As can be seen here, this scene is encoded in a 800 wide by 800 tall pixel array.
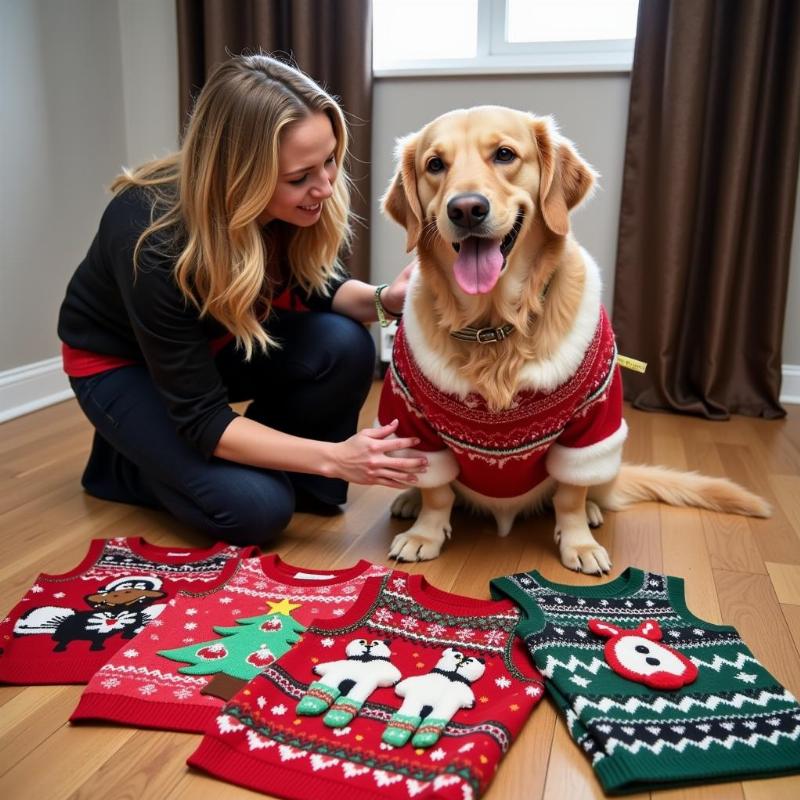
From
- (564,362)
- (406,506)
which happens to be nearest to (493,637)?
(564,362)

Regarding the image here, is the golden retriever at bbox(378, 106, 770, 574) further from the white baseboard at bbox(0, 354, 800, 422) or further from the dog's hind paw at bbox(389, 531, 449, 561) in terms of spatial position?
the white baseboard at bbox(0, 354, 800, 422)

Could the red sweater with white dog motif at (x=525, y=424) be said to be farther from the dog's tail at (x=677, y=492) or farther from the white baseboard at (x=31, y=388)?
the white baseboard at (x=31, y=388)

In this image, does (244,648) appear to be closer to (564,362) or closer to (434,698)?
(434,698)

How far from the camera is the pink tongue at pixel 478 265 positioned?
4.68 ft

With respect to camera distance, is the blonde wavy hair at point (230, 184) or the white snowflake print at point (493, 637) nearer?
the white snowflake print at point (493, 637)

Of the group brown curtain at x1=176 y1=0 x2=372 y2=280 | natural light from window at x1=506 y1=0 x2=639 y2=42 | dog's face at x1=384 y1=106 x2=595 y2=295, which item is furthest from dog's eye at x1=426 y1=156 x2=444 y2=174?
natural light from window at x1=506 y1=0 x2=639 y2=42

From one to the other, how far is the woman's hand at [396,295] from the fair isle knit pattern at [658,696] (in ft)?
2.63

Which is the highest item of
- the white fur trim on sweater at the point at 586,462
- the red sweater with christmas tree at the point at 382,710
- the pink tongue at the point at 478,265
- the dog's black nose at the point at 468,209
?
the dog's black nose at the point at 468,209

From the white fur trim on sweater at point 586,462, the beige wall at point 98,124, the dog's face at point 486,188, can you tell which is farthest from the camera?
the beige wall at point 98,124

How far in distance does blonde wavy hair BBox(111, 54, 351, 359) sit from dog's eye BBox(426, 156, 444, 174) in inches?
10.9

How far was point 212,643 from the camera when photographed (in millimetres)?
1302

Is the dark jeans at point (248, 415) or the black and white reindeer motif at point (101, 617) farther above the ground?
the dark jeans at point (248, 415)

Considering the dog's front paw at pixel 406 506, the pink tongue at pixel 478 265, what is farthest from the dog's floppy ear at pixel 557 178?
the dog's front paw at pixel 406 506

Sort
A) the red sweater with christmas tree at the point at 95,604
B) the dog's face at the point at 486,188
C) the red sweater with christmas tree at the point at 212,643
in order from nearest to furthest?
the red sweater with christmas tree at the point at 212,643, the red sweater with christmas tree at the point at 95,604, the dog's face at the point at 486,188
